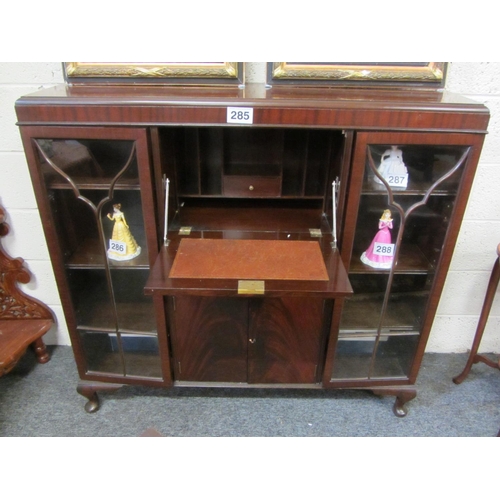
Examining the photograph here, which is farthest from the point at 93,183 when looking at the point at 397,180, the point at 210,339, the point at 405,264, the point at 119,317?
the point at 405,264

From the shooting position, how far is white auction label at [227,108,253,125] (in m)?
0.98

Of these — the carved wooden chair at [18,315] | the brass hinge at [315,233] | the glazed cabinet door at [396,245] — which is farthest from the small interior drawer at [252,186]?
the carved wooden chair at [18,315]

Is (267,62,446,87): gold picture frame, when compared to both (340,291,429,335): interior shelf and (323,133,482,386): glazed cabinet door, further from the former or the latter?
(340,291,429,335): interior shelf

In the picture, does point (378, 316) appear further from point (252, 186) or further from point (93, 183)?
point (93, 183)

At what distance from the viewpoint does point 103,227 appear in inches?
47.7

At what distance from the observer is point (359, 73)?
1.15 metres

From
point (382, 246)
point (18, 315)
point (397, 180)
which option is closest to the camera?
point (397, 180)

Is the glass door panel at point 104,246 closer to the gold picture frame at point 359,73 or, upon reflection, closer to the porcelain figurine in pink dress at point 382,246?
the gold picture frame at point 359,73

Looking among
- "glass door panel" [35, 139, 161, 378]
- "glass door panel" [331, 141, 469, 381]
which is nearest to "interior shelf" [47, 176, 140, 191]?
"glass door panel" [35, 139, 161, 378]

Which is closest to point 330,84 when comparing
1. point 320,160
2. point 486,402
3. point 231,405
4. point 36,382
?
point 320,160

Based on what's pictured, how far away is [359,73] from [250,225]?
58 centimetres

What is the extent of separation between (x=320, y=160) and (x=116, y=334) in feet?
3.10

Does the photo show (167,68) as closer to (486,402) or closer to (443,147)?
(443,147)

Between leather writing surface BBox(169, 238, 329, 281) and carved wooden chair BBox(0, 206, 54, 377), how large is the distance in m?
0.90
